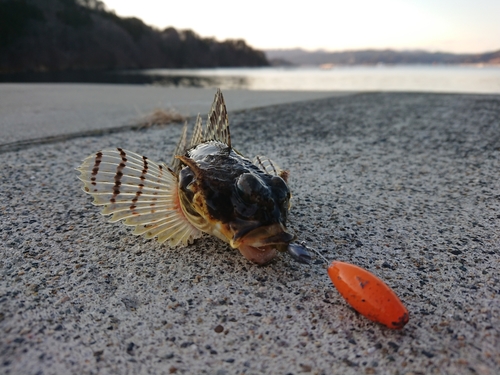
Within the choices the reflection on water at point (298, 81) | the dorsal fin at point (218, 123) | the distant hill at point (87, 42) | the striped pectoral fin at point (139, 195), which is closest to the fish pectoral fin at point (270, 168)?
the dorsal fin at point (218, 123)

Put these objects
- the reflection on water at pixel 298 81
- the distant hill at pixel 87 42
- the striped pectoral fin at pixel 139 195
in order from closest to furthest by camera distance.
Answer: the striped pectoral fin at pixel 139 195 → the reflection on water at pixel 298 81 → the distant hill at pixel 87 42

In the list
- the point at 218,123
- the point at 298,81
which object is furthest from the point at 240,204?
the point at 298,81

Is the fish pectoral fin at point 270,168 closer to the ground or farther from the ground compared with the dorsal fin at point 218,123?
closer to the ground

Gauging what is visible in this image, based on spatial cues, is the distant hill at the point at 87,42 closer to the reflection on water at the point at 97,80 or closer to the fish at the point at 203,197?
the reflection on water at the point at 97,80

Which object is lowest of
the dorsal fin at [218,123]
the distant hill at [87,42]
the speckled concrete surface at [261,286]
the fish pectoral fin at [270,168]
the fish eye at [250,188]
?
the speckled concrete surface at [261,286]

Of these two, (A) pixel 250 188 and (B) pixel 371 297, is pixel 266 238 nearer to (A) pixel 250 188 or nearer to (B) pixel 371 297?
(A) pixel 250 188

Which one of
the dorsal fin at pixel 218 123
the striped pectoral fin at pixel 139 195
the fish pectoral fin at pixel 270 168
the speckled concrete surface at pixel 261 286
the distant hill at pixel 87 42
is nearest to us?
the speckled concrete surface at pixel 261 286

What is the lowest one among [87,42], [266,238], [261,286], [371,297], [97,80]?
[261,286]

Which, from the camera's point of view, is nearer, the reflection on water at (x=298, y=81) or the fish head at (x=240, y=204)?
the fish head at (x=240, y=204)
